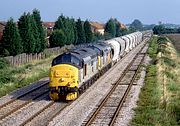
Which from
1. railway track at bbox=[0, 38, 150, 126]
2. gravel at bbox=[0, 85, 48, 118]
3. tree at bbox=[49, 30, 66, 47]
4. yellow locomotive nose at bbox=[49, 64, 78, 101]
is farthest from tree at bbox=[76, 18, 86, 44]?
yellow locomotive nose at bbox=[49, 64, 78, 101]

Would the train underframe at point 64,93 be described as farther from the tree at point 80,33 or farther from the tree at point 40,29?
the tree at point 80,33

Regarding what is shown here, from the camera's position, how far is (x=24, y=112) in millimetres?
23500

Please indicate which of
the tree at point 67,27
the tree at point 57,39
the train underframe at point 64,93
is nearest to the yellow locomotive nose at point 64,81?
the train underframe at point 64,93

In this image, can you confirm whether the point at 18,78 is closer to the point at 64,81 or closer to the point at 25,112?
the point at 64,81

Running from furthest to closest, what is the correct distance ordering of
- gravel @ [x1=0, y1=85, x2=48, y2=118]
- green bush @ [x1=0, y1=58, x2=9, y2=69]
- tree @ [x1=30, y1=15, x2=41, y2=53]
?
tree @ [x1=30, y1=15, x2=41, y2=53]
green bush @ [x1=0, y1=58, x2=9, y2=69]
gravel @ [x1=0, y1=85, x2=48, y2=118]

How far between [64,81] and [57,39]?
50.7m

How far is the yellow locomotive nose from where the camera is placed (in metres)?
26.0

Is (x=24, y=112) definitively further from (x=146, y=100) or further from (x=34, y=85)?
(x=34, y=85)

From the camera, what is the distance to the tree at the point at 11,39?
50.9 m

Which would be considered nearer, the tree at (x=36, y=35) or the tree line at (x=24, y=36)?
the tree line at (x=24, y=36)

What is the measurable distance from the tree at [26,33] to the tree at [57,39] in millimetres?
16428

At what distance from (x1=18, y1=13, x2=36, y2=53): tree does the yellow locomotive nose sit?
3030 centimetres

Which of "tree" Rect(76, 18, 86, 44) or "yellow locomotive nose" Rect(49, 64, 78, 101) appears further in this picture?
"tree" Rect(76, 18, 86, 44)

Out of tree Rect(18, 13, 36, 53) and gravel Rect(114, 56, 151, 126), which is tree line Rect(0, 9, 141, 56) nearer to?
tree Rect(18, 13, 36, 53)
